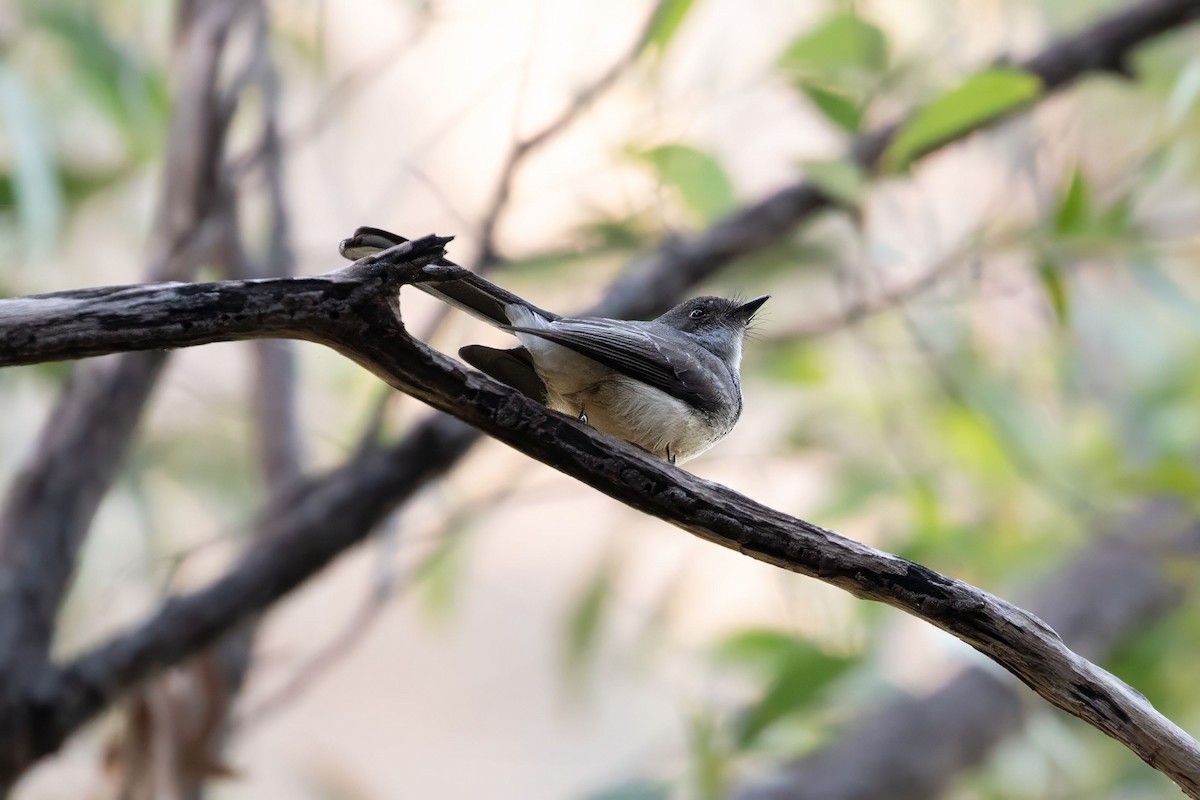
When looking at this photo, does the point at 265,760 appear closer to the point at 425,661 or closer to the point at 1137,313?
the point at 425,661

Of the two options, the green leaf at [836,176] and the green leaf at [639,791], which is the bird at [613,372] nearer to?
the green leaf at [836,176]

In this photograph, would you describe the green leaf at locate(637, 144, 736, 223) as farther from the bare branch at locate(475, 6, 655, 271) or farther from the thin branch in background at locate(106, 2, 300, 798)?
the thin branch in background at locate(106, 2, 300, 798)

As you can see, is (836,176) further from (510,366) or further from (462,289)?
(462,289)

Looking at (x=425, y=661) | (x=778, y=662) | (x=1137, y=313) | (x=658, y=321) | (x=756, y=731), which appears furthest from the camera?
(x=425, y=661)

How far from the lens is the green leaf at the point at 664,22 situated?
92.6 inches

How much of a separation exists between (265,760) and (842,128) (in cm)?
389

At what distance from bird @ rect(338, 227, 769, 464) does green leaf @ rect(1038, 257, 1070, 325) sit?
0.74 m

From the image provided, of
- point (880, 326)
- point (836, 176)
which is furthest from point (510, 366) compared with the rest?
point (880, 326)

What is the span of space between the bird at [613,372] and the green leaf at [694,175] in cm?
56

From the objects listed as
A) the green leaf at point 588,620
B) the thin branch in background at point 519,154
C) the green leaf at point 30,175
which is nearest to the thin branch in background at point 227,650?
the green leaf at point 30,175

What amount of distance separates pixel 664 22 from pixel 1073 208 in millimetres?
913

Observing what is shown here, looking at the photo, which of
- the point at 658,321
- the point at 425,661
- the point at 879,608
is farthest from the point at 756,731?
the point at 425,661

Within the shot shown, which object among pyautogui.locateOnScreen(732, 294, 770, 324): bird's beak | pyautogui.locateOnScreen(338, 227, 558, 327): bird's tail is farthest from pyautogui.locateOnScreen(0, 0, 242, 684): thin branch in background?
pyautogui.locateOnScreen(732, 294, 770, 324): bird's beak

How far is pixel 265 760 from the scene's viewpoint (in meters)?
5.11
